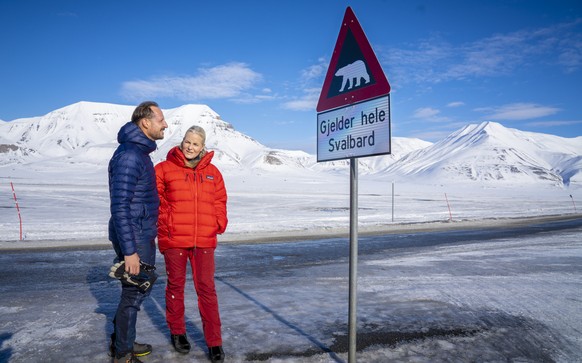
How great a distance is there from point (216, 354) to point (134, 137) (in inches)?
74.0

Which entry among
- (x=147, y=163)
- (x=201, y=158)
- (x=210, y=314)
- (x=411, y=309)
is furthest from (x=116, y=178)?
(x=411, y=309)

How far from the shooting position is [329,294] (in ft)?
19.2

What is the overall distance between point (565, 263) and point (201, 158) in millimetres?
7866

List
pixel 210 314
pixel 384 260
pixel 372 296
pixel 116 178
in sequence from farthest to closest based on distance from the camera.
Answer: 1. pixel 384 260
2. pixel 372 296
3. pixel 210 314
4. pixel 116 178

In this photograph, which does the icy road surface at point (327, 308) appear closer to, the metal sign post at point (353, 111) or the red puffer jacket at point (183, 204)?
the red puffer jacket at point (183, 204)

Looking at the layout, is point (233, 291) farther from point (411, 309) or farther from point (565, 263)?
point (565, 263)

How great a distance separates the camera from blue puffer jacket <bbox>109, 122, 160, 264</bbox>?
314cm

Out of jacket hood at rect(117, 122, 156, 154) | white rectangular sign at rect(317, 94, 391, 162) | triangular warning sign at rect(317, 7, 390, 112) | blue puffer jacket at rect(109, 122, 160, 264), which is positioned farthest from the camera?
jacket hood at rect(117, 122, 156, 154)

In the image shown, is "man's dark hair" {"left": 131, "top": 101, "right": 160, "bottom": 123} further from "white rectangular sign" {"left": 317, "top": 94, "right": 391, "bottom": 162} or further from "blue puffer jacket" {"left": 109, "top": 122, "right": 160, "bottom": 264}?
"white rectangular sign" {"left": 317, "top": 94, "right": 391, "bottom": 162}

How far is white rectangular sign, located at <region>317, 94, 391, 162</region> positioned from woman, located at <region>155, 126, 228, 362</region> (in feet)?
3.58

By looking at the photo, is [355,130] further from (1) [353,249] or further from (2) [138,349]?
(2) [138,349]

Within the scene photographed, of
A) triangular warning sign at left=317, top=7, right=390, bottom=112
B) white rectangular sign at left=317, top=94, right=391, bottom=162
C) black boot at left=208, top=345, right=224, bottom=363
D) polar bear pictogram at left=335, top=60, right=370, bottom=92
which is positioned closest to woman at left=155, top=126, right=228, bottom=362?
black boot at left=208, top=345, right=224, bottom=363

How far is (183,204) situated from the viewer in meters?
3.71

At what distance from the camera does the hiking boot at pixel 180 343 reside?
368 centimetres
